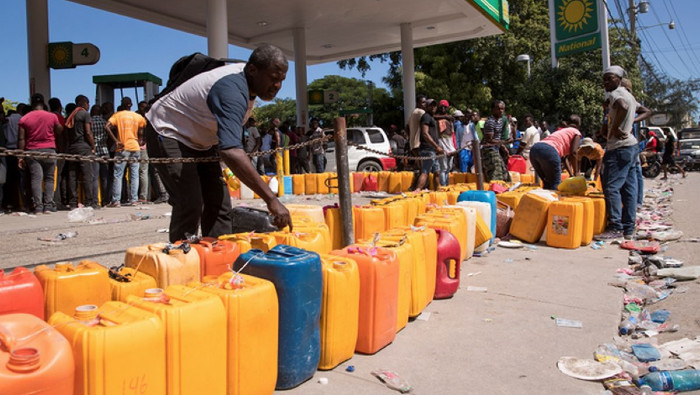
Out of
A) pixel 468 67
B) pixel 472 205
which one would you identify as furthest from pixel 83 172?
pixel 468 67

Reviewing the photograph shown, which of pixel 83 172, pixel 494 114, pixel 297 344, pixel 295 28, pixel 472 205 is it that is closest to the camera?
pixel 297 344

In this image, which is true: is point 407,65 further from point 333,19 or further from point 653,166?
point 653,166

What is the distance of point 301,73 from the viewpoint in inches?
711

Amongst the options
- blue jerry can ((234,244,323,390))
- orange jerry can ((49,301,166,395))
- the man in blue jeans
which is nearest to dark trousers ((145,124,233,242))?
blue jerry can ((234,244,323,390))

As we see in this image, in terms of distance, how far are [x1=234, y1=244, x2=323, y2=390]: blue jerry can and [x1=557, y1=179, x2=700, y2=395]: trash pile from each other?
1.33m

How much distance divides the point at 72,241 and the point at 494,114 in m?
7.61

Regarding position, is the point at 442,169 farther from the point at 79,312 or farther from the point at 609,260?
the point at 79,312

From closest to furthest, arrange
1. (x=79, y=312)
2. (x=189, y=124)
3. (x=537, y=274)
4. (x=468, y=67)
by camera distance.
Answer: (x=79, y=312)
(x=189, y=124)
(x=537, y=274)
(x=468, y=67)

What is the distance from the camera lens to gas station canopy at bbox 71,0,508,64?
14133mm

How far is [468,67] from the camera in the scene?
28672mm

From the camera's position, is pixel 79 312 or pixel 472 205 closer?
pixel 79 312

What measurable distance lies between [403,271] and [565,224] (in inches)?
136

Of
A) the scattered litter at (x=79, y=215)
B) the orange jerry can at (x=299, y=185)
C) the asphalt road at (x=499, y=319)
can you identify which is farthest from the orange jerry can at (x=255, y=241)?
the orange jerry can at (x=299, y=185)

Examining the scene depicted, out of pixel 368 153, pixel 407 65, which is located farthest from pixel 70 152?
pixel 407 65
